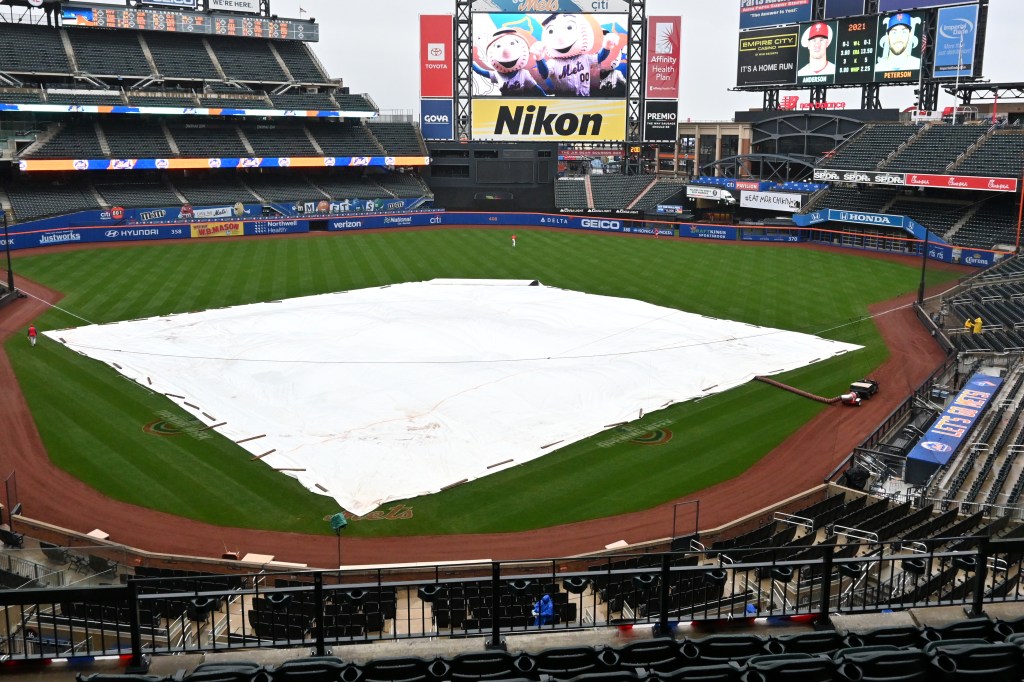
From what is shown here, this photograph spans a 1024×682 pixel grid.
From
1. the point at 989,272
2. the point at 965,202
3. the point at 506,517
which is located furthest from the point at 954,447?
the point at 965,202

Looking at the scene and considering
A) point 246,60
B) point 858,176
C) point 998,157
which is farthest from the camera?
point 246,60

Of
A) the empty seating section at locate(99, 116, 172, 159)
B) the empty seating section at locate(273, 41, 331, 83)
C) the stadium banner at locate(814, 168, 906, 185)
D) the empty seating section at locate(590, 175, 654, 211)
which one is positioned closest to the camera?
the stadium banner at locate(814, 168, 906, 185)

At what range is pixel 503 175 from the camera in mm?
A: 76375

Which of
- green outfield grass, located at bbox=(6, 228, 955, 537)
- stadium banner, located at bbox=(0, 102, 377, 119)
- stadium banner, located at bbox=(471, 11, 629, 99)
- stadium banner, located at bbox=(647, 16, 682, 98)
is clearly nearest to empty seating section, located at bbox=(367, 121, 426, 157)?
stadium banner, located at bbox=(0, 102, 377, 119)

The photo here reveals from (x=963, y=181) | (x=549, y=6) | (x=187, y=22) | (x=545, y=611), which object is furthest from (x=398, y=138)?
(x=545, y=611)

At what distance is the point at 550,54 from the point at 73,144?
1520 inches

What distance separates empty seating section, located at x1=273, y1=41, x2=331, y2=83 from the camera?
81375 millimetres

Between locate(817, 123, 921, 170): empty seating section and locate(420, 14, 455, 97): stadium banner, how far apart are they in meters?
32.6

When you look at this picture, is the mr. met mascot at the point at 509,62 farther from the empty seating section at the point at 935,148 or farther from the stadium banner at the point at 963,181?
the stadium banner at the point at 963,181

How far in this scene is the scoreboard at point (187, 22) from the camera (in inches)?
2835

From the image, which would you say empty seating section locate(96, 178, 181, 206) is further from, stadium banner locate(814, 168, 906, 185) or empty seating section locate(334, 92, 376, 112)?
stadium banner locate(814, 168, 906, 185)

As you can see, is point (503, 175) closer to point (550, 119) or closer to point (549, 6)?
point (550, 119)

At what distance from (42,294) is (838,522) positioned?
38.9 metres

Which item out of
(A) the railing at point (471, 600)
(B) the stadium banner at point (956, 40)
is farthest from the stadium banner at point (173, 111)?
(A) the railing at point (471, 600)
